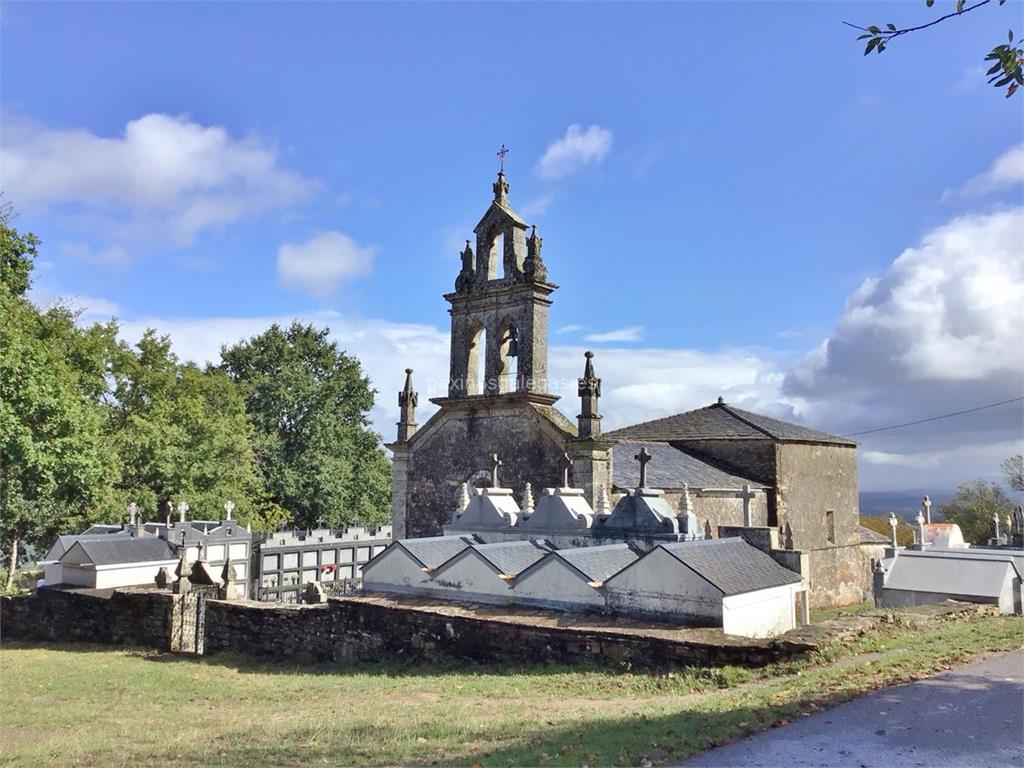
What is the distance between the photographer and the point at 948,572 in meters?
20.4

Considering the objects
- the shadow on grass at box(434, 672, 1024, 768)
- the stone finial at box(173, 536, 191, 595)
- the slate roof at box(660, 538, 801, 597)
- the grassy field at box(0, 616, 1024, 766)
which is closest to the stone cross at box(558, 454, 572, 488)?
the slate roof at box(660, 538, 801, 597)

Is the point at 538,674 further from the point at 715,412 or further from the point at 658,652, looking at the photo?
the point at 715,412

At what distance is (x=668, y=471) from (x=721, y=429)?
→ 6026 millimetres

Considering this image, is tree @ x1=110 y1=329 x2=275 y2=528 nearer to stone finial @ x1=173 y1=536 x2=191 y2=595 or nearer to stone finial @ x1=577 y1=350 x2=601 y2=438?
stone finial @ x1=173 y1=536 x2=191 y2=595

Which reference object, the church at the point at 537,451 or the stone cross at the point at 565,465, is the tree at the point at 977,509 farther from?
the stone cross at the point at 565,465

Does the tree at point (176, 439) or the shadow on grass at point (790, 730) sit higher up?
the tree at point (176, 439)

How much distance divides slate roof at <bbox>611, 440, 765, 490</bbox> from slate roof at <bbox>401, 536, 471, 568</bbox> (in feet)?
17.0

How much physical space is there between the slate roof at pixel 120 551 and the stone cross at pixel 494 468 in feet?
34.5

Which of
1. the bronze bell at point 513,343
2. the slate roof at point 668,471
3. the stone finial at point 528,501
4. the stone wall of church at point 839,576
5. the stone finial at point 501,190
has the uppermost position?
the stone finial at point 501,190

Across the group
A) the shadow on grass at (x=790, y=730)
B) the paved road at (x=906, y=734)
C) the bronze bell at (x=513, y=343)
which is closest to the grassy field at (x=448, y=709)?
the shadow on grass at (x=790, y=730)

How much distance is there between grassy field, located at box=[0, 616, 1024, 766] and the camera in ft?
23.2

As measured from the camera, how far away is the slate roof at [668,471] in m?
21.1

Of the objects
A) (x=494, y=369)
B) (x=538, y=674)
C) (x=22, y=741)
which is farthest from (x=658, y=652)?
(x=494, y=369)

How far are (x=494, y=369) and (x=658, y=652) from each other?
12.5 m
